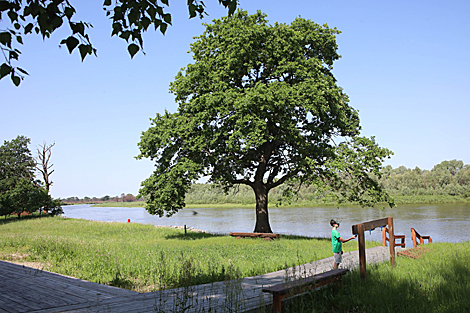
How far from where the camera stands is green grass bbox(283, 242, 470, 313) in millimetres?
6184

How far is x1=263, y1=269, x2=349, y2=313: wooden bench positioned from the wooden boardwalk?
0.20m

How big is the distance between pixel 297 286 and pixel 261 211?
1532cm

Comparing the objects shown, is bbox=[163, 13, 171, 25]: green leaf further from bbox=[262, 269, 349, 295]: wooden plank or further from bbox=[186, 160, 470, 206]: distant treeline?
Result: bbox=[186, 160, 470, 206]: distant treeline

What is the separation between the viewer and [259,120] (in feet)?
57.3

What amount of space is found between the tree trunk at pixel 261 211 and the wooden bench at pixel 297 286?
13716 millimetres

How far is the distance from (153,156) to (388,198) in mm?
13735

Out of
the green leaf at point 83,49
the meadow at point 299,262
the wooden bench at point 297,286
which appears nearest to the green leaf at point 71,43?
the green leaf at point 83,49

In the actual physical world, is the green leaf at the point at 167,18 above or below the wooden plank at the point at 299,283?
above

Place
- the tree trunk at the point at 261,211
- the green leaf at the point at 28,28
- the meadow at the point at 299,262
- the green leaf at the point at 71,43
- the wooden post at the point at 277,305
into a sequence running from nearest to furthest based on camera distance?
the green leaf at the point at 71,43 → the green leaf at the point at 28,28 → the wooden post at the point at 277,305 → the meadow at the point at 299,262 → the tree trunk at the point at 261,211

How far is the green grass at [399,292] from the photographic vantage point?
6.18 metres

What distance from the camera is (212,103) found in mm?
18797

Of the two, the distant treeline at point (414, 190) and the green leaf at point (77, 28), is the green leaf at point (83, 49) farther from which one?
the distant treeline at point (414, 190)

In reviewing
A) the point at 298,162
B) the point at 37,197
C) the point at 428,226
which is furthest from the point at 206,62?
the point at 37,197

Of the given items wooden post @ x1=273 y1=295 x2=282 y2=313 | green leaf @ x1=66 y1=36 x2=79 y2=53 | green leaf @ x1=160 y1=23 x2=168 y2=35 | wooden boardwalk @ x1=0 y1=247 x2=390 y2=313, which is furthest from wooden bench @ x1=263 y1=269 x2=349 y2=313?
green leaf @ x1=66 y1=36 x2=79 y2=53
